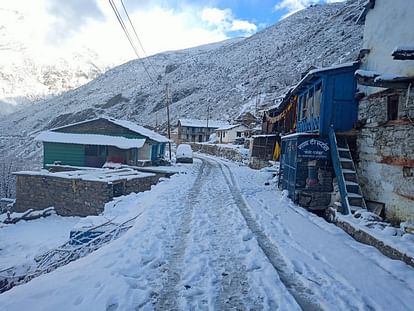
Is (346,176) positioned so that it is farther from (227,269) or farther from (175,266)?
(175,266)

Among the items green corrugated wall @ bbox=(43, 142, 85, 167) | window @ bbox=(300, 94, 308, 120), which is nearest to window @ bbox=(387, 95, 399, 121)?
window @ bbox=(300, 94, 308, 120)

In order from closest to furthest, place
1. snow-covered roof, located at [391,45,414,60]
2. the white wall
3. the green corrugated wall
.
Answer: snow-covered roof, located at [391,45,414,60] → the green corrugated wall → the white wall

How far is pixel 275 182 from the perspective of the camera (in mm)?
15039

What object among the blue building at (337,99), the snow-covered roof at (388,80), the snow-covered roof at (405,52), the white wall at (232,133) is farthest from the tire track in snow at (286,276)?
the white wall at (232,133)

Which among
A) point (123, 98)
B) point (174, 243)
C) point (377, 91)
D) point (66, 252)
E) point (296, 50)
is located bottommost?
point (66, 252)

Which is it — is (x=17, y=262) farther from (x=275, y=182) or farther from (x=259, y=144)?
(x=259, y=144)

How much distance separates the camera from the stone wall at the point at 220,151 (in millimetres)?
32619

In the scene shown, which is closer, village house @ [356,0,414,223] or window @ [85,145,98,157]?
village house @ [356,0,414,223]

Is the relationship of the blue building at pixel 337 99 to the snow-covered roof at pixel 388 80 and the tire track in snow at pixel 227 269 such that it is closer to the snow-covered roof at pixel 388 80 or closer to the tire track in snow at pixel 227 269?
the snow-covered roof at pixel 388 80

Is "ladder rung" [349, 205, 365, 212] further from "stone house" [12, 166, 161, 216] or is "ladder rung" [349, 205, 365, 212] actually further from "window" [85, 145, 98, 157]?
"window" [85, 145, 98, 157]

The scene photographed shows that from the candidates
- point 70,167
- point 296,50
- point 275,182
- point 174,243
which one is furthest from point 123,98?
point 174,243

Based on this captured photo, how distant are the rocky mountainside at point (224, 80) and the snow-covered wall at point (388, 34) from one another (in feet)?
139

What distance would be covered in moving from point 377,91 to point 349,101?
150 cm

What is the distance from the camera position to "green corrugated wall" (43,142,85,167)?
25.5m
